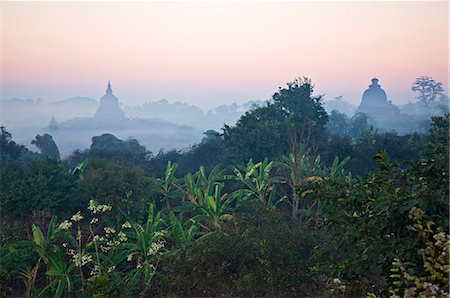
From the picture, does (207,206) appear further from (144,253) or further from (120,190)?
(144,253)

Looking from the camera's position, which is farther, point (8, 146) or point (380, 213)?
point (8, 146)

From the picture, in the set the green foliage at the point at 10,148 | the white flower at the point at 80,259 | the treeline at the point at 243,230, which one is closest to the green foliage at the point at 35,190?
the treeline at the point at 243,230

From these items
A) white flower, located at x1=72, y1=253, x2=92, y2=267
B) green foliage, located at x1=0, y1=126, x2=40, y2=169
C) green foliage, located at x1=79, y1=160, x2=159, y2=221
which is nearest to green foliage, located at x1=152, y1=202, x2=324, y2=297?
white flower, located at x1=72, y1=253, x2=92, y2=267

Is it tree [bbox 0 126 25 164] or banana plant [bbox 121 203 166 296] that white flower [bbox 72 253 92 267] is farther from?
tree [bbox 0 126 25 164]

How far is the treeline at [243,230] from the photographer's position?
5047mm

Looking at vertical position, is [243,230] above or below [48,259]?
above

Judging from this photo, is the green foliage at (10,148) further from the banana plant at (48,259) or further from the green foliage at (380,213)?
the green foliage at (380,213)

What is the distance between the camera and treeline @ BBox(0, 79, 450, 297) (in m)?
5.05

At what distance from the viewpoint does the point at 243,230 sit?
10703 mm

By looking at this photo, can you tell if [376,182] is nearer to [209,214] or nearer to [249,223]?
[249,223]

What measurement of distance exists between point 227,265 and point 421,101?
155 m

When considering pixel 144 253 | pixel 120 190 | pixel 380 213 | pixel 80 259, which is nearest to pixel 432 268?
pixel 380 213

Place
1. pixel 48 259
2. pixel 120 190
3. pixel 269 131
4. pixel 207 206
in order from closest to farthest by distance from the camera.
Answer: pixel 48 259, pixel 207 206, pixel 120 190, pixel 269 131

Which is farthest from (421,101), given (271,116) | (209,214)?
(209,214)
